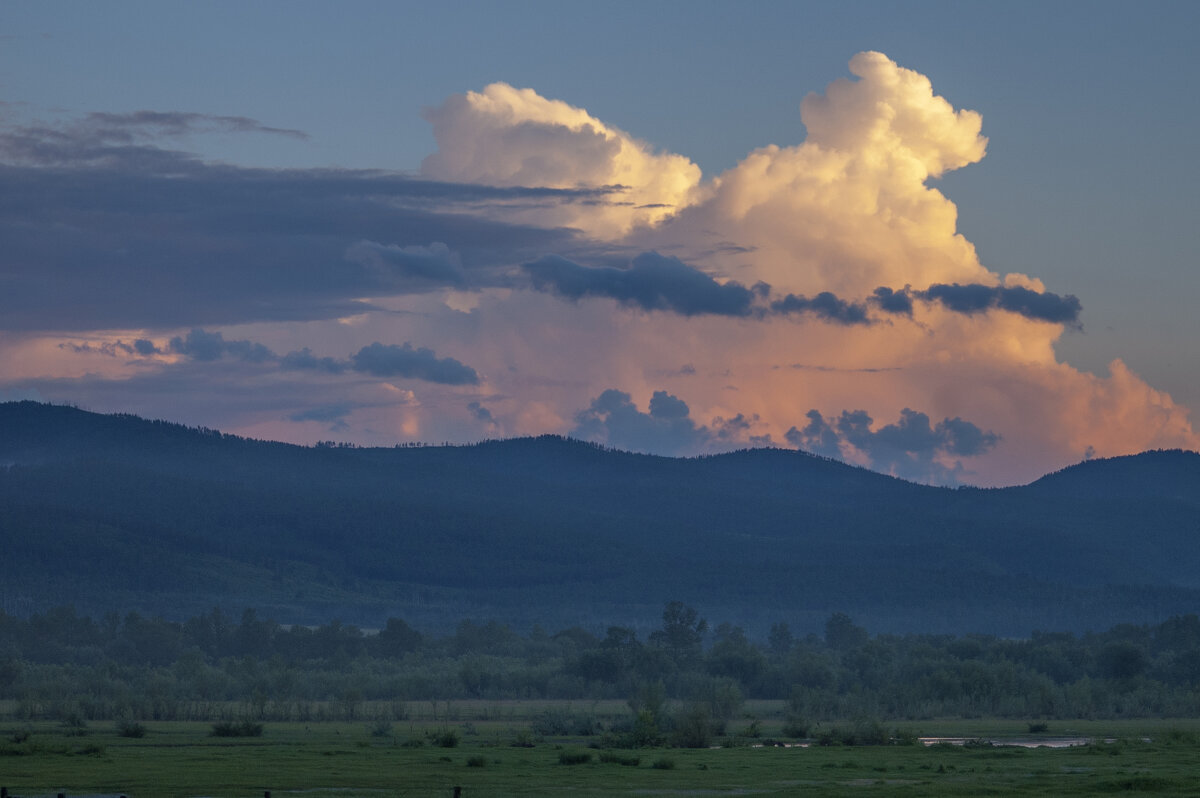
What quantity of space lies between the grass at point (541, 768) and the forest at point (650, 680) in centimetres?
1735

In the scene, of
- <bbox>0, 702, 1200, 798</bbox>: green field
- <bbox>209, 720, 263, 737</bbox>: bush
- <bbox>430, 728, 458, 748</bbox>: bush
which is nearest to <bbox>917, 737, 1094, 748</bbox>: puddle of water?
<bbox>0, 702, 1200, 798</bbox>: green field

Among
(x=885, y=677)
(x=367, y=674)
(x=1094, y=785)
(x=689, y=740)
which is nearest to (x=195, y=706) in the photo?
(x=367, y=674)

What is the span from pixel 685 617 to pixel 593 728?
7723cm

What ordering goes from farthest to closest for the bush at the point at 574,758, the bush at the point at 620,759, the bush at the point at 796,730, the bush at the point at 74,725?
1. the bush at the point at 796,730
2. the bush at the point at 74,725
3. the bush at the point at 574,758
4. the bush at the point at 620,759

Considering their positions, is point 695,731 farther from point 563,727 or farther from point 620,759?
point 620,759

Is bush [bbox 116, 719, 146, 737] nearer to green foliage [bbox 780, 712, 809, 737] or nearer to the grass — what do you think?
the grass

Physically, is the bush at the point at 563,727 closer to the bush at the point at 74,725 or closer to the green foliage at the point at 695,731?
the green foliage at the point at 695,731

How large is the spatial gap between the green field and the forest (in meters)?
14.7

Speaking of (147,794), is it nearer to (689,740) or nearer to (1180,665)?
(689,740)

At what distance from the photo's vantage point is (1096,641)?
181 m

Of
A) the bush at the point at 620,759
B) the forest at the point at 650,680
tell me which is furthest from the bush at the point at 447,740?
the forest at the point at 650,680

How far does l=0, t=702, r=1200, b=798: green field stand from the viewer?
62.8 m

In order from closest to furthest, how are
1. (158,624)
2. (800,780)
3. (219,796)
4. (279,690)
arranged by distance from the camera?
(219,796), (800,780), (279,690), (158,624)

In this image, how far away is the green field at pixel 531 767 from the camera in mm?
62750
